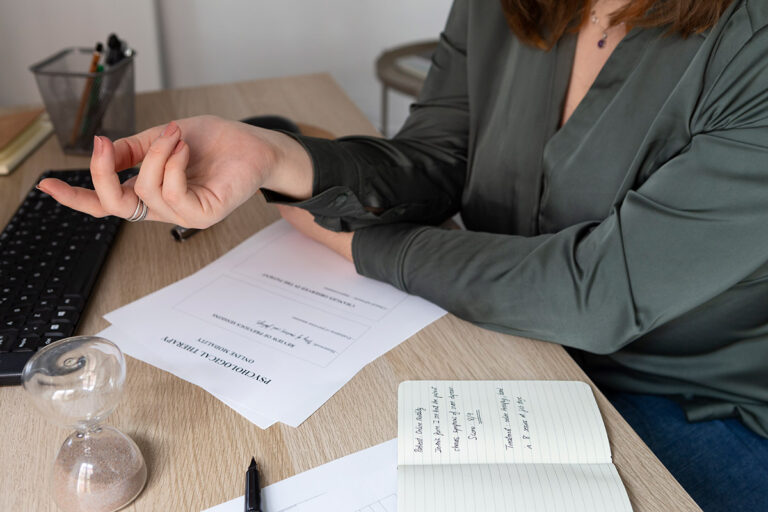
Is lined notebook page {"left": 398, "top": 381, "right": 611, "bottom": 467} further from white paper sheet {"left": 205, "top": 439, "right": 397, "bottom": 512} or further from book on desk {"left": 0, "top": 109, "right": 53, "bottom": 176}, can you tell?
book on desk {"left": 0, "top": 109, "right": 53, "bottom": 176}

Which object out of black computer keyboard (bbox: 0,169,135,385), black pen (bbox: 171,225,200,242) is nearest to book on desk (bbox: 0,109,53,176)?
black computer keyboard (bbox: 0,169,135,385)

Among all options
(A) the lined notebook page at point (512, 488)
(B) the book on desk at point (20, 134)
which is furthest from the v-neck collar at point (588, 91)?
(B) the book on desk at point (20, 134)

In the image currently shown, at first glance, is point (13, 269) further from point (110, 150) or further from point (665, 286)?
point (665, 286)

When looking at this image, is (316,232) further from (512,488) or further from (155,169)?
(512,488)

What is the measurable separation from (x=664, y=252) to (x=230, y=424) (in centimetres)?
45

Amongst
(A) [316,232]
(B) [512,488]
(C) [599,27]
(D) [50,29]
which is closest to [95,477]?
(B) [512,488]

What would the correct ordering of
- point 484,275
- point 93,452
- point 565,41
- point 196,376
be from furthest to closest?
point 565,41
point 484,275
point 196,376
point 93,452

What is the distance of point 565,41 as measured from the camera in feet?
2.85

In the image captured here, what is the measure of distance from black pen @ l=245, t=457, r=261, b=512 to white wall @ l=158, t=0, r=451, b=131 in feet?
7.20

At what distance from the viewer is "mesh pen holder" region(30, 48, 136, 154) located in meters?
1.05

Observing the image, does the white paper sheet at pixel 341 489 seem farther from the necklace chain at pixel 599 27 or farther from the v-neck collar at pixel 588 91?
the necklace chain at pixel 599 27

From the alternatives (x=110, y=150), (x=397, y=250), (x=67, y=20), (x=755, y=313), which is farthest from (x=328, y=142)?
(x=67, y=20)

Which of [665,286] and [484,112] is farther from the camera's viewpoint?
[484,112]

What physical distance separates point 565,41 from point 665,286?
15.4 inches
